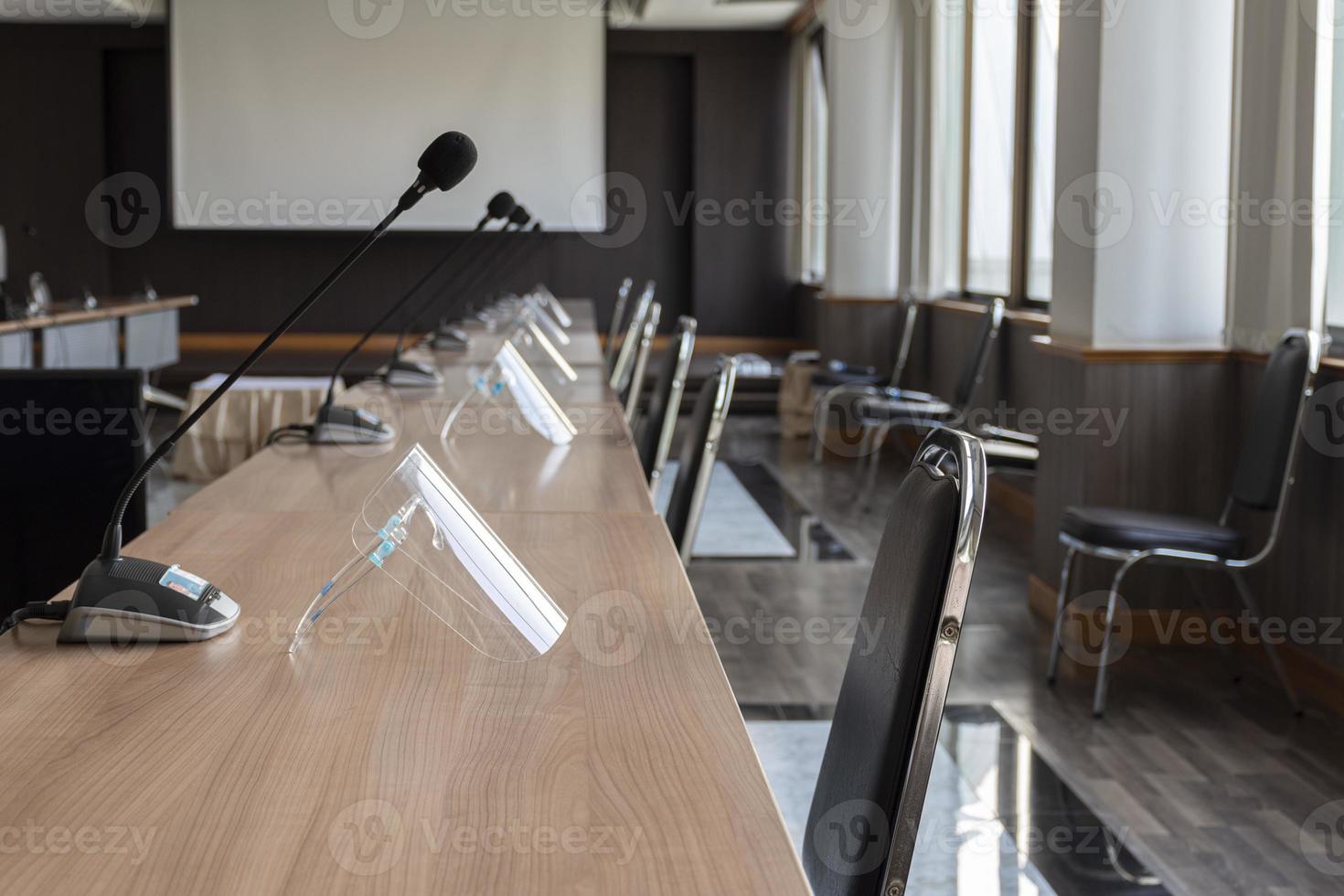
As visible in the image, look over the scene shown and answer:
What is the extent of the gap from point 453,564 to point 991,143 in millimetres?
5696

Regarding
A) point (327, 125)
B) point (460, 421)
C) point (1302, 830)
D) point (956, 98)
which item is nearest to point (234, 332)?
point (327, 125)

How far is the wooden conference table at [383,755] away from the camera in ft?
2.85

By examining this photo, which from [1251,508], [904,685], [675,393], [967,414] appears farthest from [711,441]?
[967,414]

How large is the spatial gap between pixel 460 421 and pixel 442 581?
1.84m

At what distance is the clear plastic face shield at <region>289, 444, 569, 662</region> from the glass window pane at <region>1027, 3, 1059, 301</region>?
4715 millimetres

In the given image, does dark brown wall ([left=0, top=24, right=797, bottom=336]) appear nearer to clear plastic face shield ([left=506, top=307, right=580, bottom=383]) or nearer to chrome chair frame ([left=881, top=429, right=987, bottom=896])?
clear plastic face shield ([left=506, top=307, right=580, bottom=383])

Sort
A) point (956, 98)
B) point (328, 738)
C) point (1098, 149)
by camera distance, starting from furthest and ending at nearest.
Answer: point (956, 98) → point (1098, 149) → point (328, 738)

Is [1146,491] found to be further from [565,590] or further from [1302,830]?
[565,590]

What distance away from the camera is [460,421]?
317cm

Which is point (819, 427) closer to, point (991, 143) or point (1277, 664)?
point (991, 143)

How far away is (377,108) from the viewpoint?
10.4 m

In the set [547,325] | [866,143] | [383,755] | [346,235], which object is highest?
[866,143]

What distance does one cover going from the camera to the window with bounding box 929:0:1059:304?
579cm

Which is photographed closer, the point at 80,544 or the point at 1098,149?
the point at 80,544
